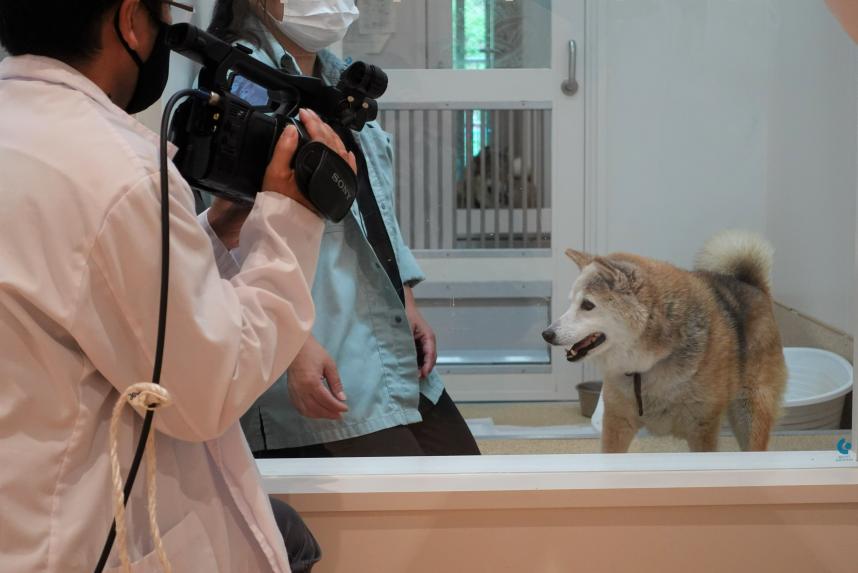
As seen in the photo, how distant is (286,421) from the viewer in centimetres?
144

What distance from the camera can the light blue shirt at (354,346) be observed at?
1.44 m

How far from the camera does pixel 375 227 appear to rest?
151 cm

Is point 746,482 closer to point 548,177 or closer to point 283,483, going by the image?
point 548,177

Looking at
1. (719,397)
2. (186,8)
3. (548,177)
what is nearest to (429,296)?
(548,177)

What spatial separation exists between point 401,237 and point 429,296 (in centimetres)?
12

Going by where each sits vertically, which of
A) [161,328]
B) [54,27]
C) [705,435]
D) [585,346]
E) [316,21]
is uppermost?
[316,21]

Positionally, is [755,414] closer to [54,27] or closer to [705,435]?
[705,435]

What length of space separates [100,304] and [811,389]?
4.12 feet

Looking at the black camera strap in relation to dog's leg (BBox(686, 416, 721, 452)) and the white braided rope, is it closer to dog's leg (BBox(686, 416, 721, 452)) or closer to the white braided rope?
dog's leg (BBox(686, 416, 721, 452))

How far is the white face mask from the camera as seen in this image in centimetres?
141

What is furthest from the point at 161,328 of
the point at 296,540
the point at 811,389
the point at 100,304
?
the point at 811,389

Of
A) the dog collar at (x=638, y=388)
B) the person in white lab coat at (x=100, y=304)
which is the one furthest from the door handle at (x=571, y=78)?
the person in white lab coat at (x=100, y=304)

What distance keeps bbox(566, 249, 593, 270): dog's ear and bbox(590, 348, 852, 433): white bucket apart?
233 millimetres

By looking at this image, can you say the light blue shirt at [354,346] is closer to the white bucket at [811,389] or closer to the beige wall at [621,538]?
the beige wall at [621,538]
